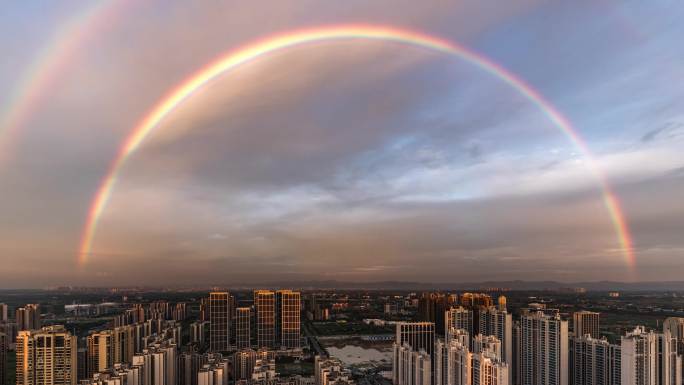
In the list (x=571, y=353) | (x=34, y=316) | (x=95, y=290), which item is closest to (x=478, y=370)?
(x=571, y=353)

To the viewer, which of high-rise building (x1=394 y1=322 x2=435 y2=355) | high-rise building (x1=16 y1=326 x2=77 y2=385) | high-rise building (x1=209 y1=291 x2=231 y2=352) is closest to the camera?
high-rise building (x1=16 y1=326 x2=77 y2=385)

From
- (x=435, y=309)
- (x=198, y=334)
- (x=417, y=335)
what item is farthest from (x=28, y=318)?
(x=435, y=309)

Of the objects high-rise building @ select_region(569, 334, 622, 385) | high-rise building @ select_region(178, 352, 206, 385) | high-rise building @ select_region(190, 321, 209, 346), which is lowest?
high-rise building @ select_region(190, 321, 209, 346)

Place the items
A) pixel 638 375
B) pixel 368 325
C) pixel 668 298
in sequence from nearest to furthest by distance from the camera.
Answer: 1. pixel 638 375
2. pixel 668 298
3. pixel 368 325

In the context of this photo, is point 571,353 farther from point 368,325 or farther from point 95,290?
point 95,290

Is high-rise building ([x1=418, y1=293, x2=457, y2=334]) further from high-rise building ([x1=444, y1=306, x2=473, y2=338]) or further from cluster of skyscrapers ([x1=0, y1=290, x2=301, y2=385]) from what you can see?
cluster of skyscrapers ([x1=0, y1=290, x2=301, y2=385])

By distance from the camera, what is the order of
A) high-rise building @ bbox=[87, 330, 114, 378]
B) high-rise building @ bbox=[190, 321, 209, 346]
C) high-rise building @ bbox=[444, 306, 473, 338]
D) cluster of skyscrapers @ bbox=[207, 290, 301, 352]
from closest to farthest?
high-rise building @ bbox=[87, 330, 114, 378] < high-rise building @ bbox=[444, 306, 473, 338] < high-rise building @ bbox=[190, 321, 209, 346] < cluster of skyscrapers @ bbox=[207, 290, 301, 352]

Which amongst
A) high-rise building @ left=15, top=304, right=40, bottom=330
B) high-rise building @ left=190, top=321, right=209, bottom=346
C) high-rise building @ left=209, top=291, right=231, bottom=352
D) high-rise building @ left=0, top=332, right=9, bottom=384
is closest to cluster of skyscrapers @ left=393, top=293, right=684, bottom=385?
high-rise building @ left=209, top=291, right=231, bottom=352
